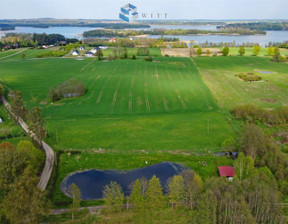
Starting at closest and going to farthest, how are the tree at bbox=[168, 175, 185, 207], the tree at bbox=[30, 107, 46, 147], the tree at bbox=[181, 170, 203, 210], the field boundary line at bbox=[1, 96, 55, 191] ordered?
1. the tree at bbox=[181, 170, 203, 210]
2. the tree at bbox=[168, 175, 185, 207]
3. the field boundary line at bbox=[1, 96, 55, 191]
4. the tree at bbox=[30, 107, 46, 147]

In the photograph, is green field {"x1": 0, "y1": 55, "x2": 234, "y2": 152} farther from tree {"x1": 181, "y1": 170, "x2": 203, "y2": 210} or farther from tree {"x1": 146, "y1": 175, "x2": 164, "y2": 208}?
tree {"x1": 146, "y1": 175, "x2": 164, "y2": 208}

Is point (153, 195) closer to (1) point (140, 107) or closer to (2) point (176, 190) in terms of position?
(2) point (176, 190)

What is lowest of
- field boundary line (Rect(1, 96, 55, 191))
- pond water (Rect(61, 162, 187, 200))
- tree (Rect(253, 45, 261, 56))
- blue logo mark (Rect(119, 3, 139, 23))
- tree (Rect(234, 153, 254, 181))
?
pond water (Rect(61, 162, 187, 200))

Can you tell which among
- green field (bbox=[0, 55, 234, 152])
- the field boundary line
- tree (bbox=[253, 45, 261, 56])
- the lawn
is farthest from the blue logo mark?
tree (bbox=[253, 45, 261, 56])

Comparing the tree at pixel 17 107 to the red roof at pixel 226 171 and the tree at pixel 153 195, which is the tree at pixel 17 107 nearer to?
the tree at pixel 153 195

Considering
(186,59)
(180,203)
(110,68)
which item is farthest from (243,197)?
(186,59)

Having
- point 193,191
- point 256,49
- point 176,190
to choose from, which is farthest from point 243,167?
point 256,49

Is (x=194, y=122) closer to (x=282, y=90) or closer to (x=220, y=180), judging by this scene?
(x=220, y=180)
